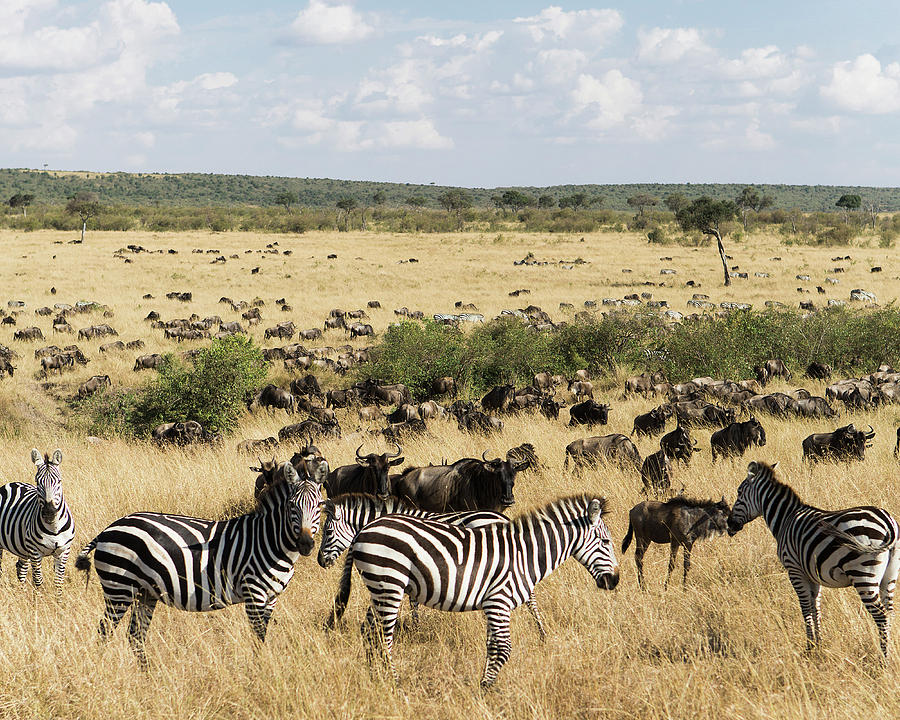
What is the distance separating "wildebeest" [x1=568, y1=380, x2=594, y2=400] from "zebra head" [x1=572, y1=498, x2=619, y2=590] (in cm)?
1324

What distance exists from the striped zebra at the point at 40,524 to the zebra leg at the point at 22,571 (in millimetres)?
14

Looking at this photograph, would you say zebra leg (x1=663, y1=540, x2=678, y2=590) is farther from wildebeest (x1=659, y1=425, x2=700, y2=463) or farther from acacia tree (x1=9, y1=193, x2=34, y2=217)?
acacia tree (x1=9, y1=193, x2=34, y2=217)

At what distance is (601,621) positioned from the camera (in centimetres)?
655

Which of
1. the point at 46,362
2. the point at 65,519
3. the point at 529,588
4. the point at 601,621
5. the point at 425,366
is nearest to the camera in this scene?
the point at 529,588

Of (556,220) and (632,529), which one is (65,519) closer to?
(632,529)

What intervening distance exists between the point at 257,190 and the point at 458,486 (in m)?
171

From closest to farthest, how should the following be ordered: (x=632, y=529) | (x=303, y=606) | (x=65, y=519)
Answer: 1. (x=303, y=606)
2. (x=65, y=519)
3. (x=632, y=529)

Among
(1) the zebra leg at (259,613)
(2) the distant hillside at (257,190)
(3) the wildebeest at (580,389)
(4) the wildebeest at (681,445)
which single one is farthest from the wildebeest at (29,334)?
(2) the distant hillside at (257,190)

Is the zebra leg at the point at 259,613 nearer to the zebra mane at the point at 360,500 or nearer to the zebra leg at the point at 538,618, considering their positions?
the zebra mane at the point at 360,500

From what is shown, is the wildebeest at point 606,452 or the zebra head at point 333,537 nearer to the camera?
the zebra head at point 333,537

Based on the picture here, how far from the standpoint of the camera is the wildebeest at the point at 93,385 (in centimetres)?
1989

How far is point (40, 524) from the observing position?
743 centimetres

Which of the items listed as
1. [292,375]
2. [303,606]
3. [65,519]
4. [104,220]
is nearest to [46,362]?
[292,375]

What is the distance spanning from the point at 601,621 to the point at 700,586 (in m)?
1.40
